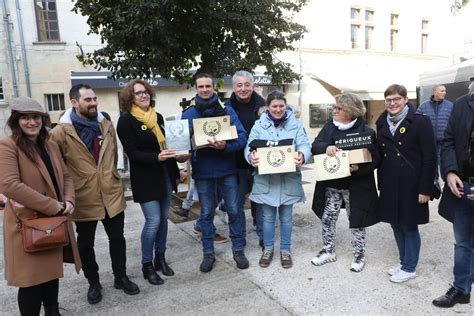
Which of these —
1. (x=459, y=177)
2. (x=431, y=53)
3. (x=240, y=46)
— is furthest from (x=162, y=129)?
(x=431, y=53)

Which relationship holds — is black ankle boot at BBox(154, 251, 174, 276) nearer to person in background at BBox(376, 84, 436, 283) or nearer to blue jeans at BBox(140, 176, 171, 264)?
blue jeans at BBox(140, 176, 171, 264)

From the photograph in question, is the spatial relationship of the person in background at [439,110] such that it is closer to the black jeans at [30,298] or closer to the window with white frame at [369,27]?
the black jeans at [30,298]

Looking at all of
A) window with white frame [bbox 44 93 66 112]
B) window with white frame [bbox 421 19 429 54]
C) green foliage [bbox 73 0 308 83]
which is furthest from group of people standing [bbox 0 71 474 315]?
window with white frame [bbox 421 19 429 54]

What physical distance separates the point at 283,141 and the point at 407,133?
1.08 meters

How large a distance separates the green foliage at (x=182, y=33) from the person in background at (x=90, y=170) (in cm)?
204

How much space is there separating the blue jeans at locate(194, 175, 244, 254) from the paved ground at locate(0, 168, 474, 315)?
0.96ft

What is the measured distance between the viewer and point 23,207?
2.46 meters

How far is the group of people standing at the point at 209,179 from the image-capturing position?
253 cm

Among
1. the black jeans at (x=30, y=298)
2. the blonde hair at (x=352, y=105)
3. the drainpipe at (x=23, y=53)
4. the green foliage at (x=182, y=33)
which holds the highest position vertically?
the drainpipe at (x=23, y=53)

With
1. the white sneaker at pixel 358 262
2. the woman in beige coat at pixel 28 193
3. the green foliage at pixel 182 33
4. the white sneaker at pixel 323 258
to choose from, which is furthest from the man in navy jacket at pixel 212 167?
the green foliage at pixel 182 33

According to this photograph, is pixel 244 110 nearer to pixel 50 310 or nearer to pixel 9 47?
pixel 50 310

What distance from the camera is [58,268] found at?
260 cm

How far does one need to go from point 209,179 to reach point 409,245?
1.94m

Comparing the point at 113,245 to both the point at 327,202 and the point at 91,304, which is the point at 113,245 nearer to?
the point at 91,304
